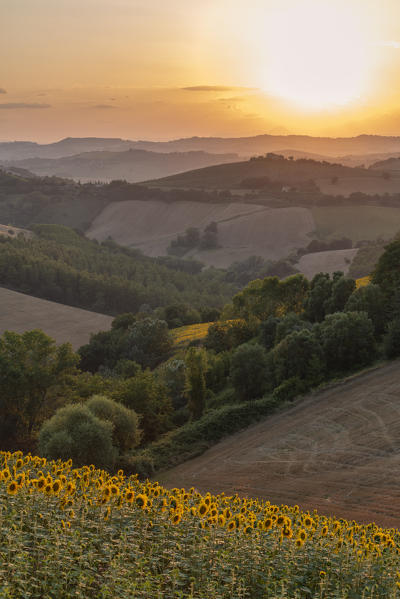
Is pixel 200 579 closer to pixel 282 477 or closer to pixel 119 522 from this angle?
pixel 119 522

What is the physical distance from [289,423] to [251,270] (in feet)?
440

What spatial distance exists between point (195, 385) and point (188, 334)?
107ft

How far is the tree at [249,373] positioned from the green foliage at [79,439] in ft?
45.7

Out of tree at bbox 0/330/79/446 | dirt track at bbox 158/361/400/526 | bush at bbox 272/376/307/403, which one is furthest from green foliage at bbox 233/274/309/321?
dirt track at bbox 158/361/400/526

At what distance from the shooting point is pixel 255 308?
2463 inches

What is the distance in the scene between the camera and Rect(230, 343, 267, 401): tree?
→ 4253 centimetres

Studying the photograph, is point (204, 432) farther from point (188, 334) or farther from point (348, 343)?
point (188, 334)

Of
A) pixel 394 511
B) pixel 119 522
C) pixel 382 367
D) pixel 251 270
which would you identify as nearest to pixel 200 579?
pixel 119 522

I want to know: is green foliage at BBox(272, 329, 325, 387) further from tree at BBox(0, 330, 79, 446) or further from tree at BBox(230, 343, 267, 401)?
tree at BBox(0, 330, 79, 446)

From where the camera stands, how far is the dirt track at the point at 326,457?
2276 cm

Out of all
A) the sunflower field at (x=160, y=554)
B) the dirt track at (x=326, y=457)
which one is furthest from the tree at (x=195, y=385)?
the sunflower field at (x=160, y=554)

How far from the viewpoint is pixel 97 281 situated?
124m

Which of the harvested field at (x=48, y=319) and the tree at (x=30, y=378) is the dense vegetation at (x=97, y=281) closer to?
the harvested field at (x=48, y=319)

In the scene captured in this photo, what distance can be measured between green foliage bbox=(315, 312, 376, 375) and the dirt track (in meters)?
2.65
